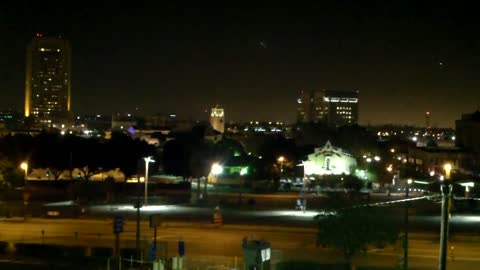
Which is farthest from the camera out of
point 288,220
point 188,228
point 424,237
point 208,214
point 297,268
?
point 208,214

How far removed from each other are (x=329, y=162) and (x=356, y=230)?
64.1 metres

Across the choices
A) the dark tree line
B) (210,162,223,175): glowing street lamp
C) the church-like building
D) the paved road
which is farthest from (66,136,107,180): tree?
the paved road

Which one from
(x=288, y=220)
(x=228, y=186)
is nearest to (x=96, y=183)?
(x=228, y=186)

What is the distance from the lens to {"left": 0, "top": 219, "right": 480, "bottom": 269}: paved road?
28156 millimetres

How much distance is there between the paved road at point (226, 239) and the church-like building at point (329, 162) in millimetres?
48684

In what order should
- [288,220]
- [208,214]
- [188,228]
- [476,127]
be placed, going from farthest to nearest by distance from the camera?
[476,127] → [208,214] → [288,220] → [188,228]

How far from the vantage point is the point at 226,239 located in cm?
3353

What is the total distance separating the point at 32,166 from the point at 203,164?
17152 millimetres

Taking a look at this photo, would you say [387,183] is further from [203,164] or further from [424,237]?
[424,237]

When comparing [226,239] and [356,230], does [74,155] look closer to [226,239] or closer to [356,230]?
[226,239]

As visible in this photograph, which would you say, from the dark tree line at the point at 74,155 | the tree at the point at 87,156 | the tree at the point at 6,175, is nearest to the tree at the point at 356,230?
the tree at the point at 6,175

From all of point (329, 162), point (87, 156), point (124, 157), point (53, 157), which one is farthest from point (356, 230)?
point (329, 162)

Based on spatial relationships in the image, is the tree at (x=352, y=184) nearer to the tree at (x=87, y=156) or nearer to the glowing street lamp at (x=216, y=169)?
the glowing street lamp at (x=216, y=169)

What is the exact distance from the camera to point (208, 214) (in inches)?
1838
